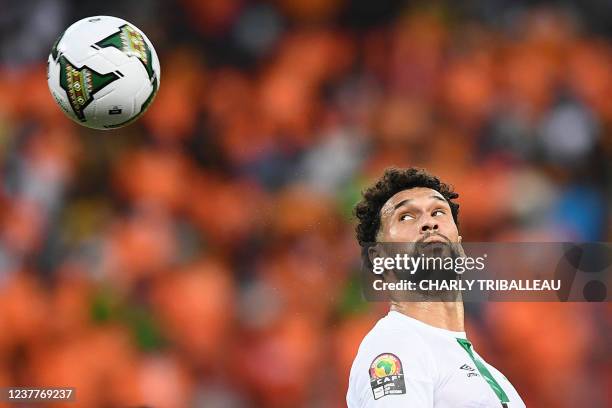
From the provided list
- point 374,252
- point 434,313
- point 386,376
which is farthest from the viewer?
point 374,252

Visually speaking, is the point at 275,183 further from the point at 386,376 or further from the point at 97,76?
the point at 386,376

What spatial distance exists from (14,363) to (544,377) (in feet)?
8.52

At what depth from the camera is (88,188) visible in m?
4.35

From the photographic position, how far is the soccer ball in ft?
8.91

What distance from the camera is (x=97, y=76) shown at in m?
2.72

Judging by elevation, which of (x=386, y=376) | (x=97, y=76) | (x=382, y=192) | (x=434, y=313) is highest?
(x=97, y=76)

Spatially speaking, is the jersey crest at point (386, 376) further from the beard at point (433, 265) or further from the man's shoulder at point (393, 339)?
the beard at point (433, 265)

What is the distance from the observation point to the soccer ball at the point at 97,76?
2715 millimetres

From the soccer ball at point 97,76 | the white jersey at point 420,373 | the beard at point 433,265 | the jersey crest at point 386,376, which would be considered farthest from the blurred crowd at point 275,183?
the jersey crest at point 386,376

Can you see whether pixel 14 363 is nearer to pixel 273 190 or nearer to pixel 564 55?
pixel 273 190

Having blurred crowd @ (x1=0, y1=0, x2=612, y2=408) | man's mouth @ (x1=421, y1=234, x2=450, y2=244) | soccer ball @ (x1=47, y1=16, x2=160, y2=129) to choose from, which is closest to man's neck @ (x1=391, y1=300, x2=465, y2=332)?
man's mouth @ (x1=421, y1=234, x2=450, y2=244)

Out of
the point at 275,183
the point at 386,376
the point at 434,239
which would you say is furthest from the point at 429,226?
the point at 275,183

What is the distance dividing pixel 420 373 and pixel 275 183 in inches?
105

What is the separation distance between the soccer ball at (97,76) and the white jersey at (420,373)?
1264 millimetres
